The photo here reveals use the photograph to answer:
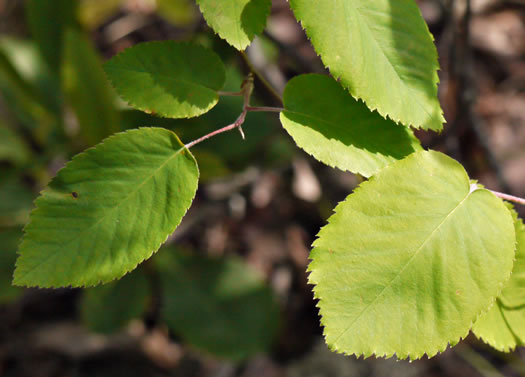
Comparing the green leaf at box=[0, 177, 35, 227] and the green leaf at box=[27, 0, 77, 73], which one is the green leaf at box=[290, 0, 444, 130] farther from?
the green leaf at box=[0, 177, 35, 227]

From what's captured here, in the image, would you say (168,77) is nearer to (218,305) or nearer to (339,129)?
(339,129)

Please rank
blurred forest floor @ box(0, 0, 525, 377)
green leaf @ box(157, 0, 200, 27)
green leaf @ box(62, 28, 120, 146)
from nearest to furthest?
1. green leaf @ box(62, 28, 120, 146)
2. blurred forest floor @ box(0, 0, 525, 377)
3. green leaf @ box(157, 0, 200, 27)

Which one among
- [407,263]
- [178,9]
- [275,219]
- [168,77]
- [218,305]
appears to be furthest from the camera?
[275,219]

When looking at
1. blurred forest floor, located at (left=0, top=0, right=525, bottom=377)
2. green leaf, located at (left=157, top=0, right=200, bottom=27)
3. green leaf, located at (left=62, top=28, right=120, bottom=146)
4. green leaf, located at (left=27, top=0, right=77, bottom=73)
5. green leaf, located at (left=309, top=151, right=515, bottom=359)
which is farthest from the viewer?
green leaf, located at (left=157, top=0, right=200, bottom=27)

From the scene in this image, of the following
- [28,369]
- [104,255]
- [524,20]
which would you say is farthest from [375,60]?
[524,20]

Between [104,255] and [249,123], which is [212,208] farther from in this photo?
[104,255]

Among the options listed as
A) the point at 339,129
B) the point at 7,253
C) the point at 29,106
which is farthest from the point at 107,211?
the point at 29,106

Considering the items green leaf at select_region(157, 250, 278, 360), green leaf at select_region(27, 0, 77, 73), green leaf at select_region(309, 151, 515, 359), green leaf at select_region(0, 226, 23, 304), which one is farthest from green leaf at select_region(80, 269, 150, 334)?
green leaf at select_region(309, 151, 515, 359)
